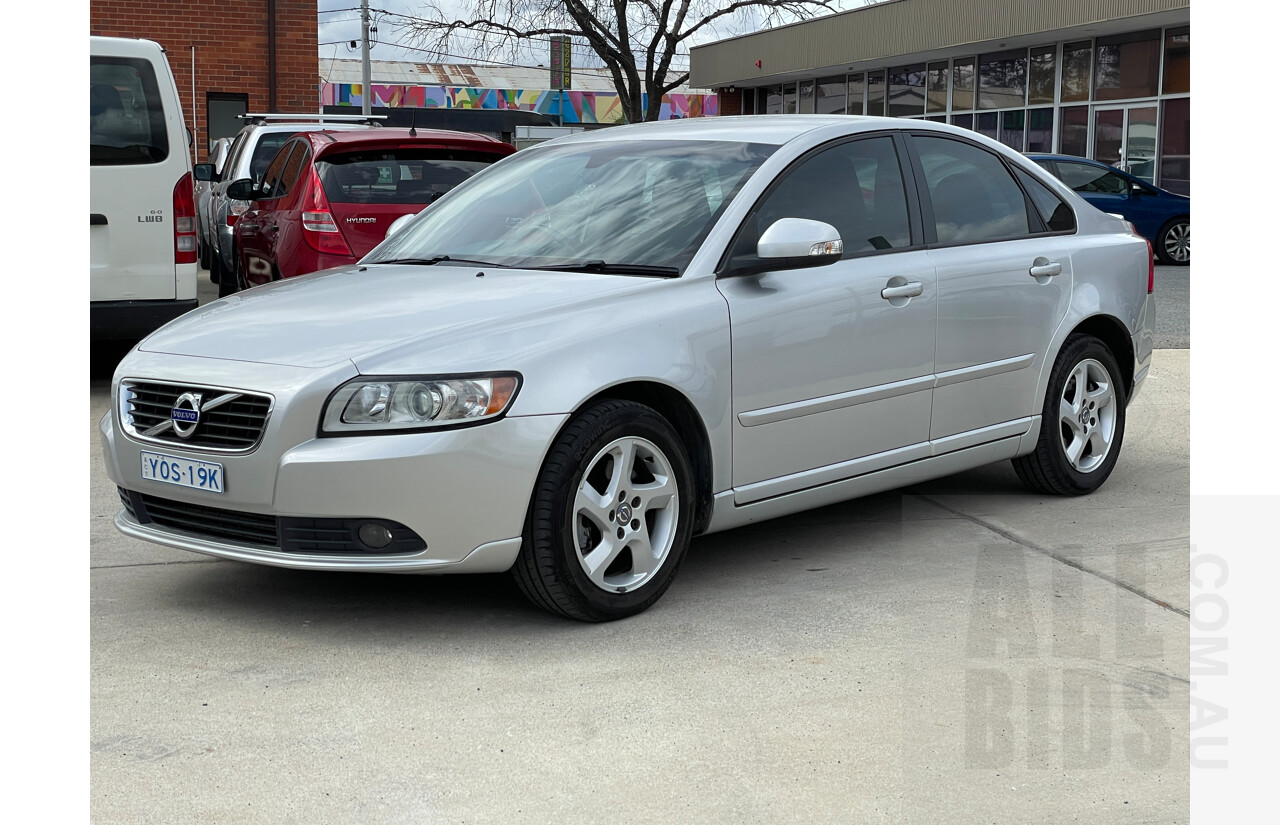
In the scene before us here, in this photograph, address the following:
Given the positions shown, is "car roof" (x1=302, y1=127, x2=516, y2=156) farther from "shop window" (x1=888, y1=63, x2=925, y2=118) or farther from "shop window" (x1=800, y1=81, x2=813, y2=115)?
"shop window" (x1=800, y1=81, x2=813, y2=115)

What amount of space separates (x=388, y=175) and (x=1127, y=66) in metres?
20.4

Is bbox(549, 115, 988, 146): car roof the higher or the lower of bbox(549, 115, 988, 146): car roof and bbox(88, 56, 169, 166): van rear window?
the lower

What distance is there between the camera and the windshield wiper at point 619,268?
473 cm

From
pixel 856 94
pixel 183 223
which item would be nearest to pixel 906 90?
pixel 856 94

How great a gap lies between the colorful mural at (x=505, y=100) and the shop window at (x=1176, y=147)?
3307cm

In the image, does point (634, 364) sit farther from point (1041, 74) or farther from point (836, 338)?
point (1041, 74)

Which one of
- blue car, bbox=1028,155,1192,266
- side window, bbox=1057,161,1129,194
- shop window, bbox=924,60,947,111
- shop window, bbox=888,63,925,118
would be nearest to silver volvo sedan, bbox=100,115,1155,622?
side window, bbox=1057,161,1129,194

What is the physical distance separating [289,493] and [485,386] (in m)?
0.63

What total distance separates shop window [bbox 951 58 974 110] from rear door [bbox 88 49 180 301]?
1003 inches

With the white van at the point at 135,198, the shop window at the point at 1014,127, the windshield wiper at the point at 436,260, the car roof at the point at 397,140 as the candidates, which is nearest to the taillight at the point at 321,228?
the car roof at the point at 397,140

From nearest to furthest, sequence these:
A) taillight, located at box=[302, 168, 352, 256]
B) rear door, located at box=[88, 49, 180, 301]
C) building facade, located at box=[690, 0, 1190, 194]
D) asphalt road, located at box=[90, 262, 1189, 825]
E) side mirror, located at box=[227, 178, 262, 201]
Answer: asphalt road, located at box=[90, 262, 1189, 825] → rear door, located at box=[88, 49, 180, 301] → taillight, located at box=[302, 168, 352, 256] → side mirror, located at box=[227, 178, 262, 201] → building facade, located at box=[690, 0, 1190, 194]

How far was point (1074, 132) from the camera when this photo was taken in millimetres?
27734

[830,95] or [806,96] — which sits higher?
[806,96]

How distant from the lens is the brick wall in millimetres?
23953
